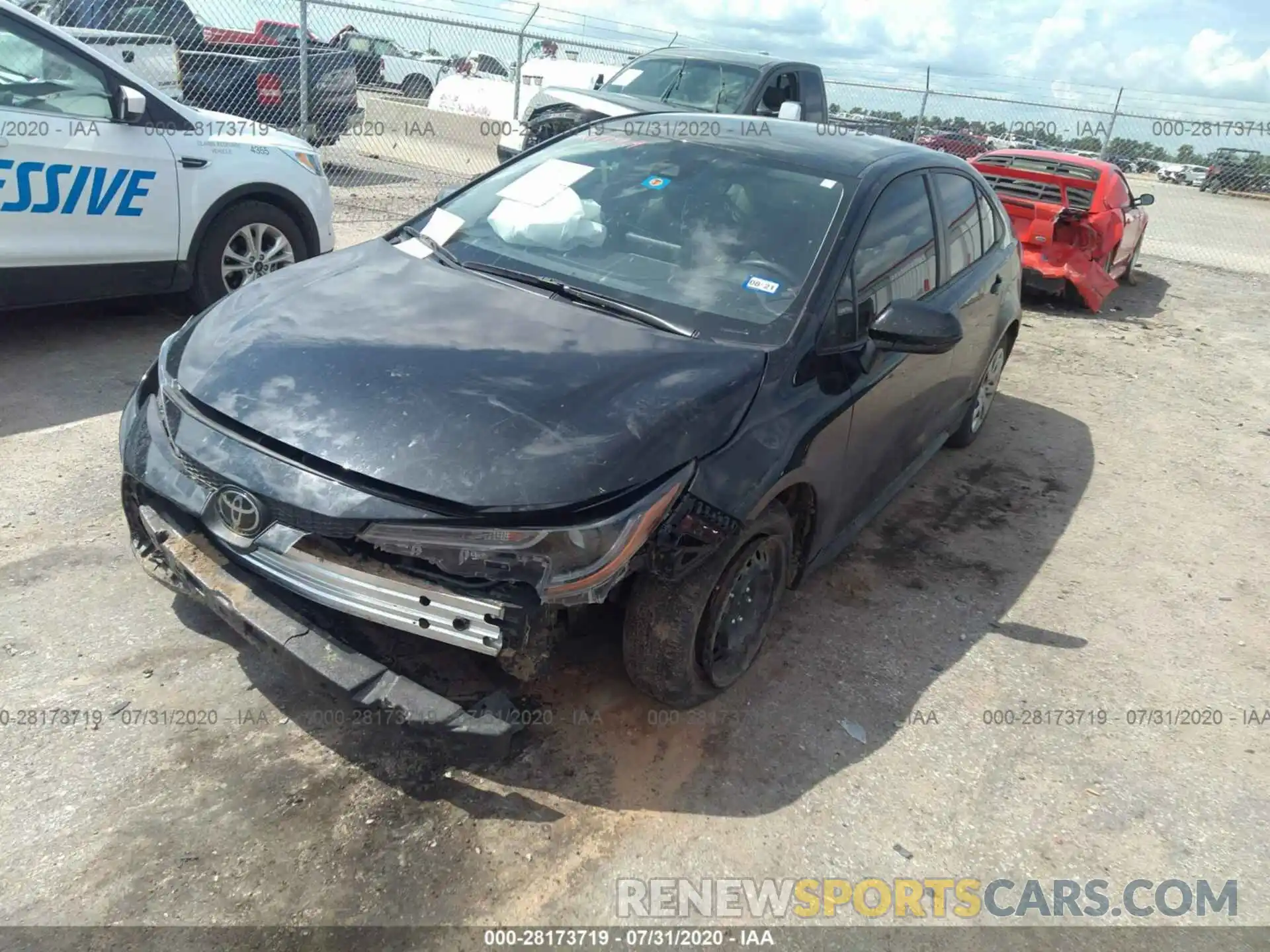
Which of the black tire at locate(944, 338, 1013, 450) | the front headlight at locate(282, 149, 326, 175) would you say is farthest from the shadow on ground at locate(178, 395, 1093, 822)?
the front headlight at locate(282, 149, 326, 175)

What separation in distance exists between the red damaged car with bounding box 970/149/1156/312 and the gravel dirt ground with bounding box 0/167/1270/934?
5102 mm

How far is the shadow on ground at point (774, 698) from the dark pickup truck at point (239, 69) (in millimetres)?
10204

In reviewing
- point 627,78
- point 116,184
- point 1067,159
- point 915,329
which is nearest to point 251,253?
point 116,184

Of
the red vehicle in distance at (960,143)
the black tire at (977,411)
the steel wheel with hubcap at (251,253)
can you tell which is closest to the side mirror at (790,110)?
the black tire at (977,411)

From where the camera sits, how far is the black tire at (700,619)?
2.73m

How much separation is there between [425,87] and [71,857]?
17.4 m

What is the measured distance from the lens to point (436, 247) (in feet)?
11.8

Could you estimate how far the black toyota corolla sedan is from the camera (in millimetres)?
2344

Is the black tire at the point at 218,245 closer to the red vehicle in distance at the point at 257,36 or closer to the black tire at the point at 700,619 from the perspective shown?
the black tire at the point at 700,619

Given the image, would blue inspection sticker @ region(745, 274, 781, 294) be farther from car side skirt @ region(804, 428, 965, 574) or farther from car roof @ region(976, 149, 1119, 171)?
car roof @ region(976, 149, 1119, 171)

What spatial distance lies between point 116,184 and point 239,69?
756 cm

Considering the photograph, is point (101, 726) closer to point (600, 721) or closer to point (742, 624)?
point (600, 721)

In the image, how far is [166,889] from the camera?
226 cm

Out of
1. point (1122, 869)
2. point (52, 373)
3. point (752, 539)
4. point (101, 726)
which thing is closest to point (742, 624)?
point (752, 539)
